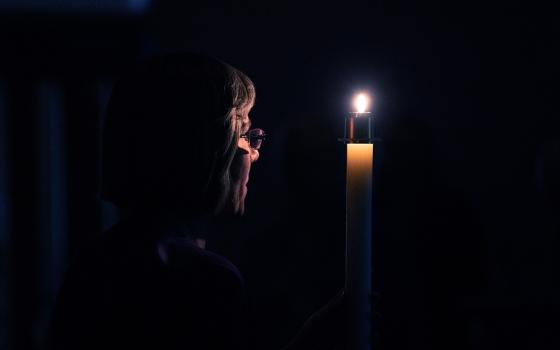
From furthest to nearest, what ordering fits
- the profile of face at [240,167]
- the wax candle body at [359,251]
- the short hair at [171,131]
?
1. the profile of face at [240,167]
2. the short hair at [171,131]
3. the wax candle body at [359,251]

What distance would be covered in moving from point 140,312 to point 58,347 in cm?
15

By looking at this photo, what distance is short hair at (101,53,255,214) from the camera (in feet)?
2.52

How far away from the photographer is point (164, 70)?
0.77 metres

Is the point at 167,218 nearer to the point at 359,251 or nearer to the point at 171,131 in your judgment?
the point at 171,131

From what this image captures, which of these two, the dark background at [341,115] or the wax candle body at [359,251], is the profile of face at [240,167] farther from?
the dark background at [341,115]

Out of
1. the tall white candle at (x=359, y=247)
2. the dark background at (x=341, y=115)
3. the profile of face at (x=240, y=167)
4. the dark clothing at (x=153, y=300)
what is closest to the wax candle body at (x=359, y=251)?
the tall white candle at (x=359, y=247)

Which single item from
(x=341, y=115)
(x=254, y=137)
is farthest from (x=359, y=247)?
(x=341, y=115)

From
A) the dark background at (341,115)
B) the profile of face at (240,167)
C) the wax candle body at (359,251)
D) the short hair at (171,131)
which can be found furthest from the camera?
the dark background at (341,115)

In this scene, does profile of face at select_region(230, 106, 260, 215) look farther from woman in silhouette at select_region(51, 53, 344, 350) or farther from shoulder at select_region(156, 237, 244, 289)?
shoulder at select_region(156, 237, 244, 289)

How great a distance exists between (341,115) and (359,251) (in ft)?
6.51

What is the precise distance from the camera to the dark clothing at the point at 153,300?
672 mm

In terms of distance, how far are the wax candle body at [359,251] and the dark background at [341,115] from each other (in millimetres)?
1691

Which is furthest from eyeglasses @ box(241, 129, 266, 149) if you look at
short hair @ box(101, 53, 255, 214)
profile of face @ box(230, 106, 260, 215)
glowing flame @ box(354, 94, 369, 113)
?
glowing flame @ box(354, 94, 369, 113)

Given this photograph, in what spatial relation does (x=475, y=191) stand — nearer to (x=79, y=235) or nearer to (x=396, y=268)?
(x=396, y=268)
